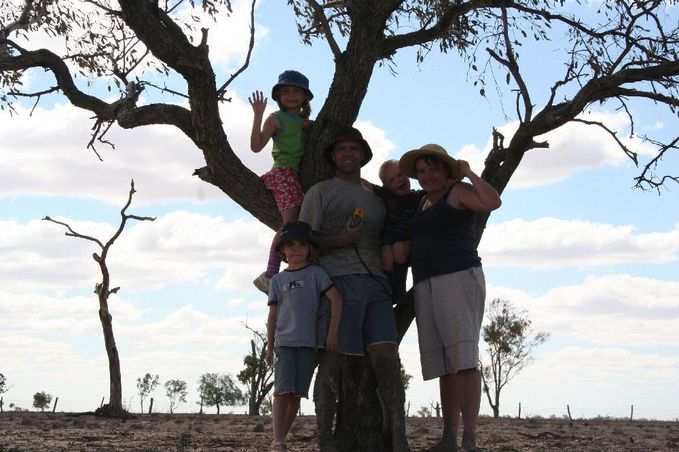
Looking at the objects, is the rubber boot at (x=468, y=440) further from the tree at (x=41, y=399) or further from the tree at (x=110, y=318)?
the tree at (x=41, y=399)

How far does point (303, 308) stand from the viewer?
6.50m

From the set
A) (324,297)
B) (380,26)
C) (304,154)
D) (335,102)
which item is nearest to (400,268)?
(324,297)

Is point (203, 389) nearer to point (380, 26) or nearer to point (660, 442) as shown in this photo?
point (660, 442)

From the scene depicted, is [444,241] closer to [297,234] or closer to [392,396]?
[297,234]

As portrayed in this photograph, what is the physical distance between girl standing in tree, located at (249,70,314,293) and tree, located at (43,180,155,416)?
608 inches

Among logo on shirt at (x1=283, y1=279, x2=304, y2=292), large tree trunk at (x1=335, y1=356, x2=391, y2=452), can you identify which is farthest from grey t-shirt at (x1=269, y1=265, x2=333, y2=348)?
large tree trunk at (x1=335, y1=356, x2=391, y2=452)

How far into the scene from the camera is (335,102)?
815 cm

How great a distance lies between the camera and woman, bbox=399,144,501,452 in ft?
21.4

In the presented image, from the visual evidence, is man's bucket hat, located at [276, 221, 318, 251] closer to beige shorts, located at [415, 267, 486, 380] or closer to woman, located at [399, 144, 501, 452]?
woman, located at [399, 144, 501, 452]

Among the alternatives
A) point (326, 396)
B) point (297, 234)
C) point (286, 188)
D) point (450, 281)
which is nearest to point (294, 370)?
point (326, 396)

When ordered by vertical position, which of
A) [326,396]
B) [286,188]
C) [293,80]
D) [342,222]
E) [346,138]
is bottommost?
[326,396]

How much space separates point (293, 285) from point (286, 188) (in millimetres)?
1216

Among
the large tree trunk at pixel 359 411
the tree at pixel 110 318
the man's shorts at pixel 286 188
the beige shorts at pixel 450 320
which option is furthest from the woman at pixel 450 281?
the tree at pixel 110 318

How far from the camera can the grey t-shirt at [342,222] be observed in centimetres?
677
